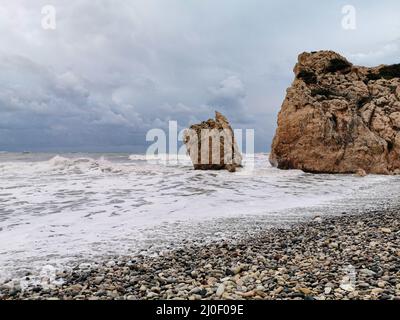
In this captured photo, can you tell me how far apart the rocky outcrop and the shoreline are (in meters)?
19.1

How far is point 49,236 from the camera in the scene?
7.41 metres

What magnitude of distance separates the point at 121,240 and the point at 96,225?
1662mm

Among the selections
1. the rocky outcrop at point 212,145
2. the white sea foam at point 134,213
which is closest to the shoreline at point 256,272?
the white sea foam at point 134,213

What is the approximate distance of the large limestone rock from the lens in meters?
23.5

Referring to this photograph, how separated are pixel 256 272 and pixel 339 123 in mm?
22036

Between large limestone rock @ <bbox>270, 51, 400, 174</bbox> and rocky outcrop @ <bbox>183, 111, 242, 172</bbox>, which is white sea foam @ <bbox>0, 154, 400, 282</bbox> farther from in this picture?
rocky outcrop @ <bbox>183, 111, 242, 172</bbox>

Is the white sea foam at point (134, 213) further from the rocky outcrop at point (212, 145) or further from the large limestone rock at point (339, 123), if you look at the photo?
the rocky outcrop at point (212, 145)

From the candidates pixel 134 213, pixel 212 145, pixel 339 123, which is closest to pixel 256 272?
pixel 134 213

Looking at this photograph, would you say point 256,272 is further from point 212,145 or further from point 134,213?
point 212,145

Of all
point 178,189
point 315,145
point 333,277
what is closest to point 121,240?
point 333,277

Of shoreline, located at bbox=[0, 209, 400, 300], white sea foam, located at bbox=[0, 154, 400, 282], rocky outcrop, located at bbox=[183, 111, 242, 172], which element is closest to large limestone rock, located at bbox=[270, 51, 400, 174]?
rocky outcrop, located at bbox=[183, 111, 242, 172]

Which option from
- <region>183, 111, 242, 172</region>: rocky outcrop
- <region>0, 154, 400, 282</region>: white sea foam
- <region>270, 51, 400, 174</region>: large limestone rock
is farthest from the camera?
<region>183, 111, 242, 172</region>: rocky outcrop
